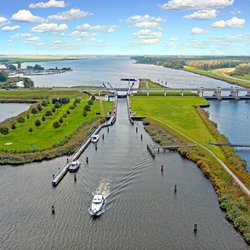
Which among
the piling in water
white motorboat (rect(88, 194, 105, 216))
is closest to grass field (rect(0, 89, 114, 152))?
the piling in water

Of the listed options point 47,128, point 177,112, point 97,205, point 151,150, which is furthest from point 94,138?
point 177,112

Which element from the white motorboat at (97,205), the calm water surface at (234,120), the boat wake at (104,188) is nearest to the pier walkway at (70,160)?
the boat wake at (104,188)

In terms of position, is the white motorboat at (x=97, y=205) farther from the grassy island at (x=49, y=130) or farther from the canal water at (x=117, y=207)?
the grassy island at (x=49, y=130)

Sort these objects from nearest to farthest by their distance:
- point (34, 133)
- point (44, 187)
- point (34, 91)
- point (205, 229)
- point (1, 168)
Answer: point (205, 229) → point (44, 187) → point (1, 168) → point (34, 133) → point (34, 91)

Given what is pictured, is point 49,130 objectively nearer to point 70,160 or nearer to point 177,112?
point 70,160

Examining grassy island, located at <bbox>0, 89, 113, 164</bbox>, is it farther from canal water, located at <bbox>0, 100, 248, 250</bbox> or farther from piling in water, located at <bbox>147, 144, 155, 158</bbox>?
piling in water, located at <bbox>147, 144, 155, 158</bbox>

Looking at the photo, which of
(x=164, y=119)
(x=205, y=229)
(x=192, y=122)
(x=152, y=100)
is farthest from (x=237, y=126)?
(x=205, y=229)

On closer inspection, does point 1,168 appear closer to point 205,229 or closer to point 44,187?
point 44,187
